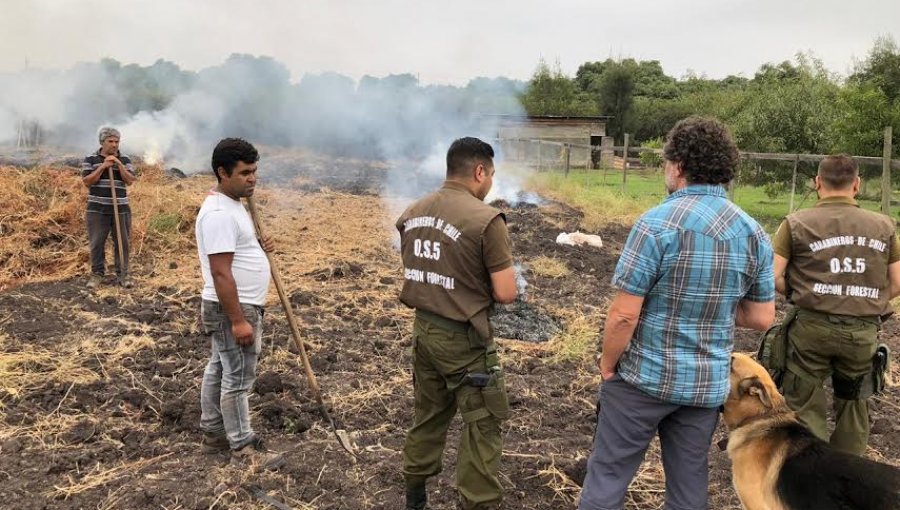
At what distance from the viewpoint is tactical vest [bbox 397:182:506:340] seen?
8.99 feet

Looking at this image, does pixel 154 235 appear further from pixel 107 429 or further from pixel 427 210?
pixel 427 210

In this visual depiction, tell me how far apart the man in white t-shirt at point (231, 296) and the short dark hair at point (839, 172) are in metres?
3.07

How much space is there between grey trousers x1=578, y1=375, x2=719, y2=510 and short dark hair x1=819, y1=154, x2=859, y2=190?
5.31 feet

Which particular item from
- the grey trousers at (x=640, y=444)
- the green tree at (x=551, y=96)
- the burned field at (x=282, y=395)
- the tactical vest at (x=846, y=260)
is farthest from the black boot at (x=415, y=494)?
the green tree at (x=551, y=96)

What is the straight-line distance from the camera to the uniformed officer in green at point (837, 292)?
3.16 meters

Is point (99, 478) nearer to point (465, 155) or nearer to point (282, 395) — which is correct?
point (282, 395)

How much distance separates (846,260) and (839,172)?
467mm

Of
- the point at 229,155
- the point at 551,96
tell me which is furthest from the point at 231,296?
the point at 551,96

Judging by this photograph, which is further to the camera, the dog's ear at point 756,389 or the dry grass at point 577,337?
the dry grass at point 577,337

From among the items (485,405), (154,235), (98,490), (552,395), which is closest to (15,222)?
(154,235)

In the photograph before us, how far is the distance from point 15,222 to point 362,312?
221 inches

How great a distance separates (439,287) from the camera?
2.82 meters

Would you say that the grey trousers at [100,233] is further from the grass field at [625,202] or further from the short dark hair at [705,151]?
the grass field at [625,202]

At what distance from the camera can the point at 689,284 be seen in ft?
7.29
